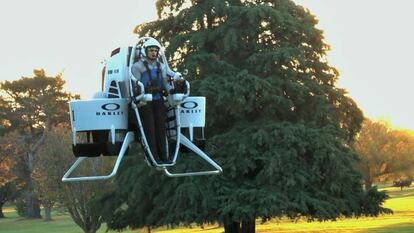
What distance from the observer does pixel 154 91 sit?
967 centimetres

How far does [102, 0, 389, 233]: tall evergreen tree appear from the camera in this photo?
931 inches

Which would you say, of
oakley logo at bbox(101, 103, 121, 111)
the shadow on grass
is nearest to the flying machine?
oakley logo at bbox(101, 103, 121, 111)

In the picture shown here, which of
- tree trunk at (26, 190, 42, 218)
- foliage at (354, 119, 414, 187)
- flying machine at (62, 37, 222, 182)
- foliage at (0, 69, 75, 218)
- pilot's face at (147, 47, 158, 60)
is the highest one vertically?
foliage at (0, 69, 75, 218)

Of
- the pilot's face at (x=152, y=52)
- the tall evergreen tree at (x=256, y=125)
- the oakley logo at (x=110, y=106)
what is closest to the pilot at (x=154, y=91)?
the pilot's face at (x=152, y=52)

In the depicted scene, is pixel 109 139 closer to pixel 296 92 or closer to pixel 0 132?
pixel 296 92

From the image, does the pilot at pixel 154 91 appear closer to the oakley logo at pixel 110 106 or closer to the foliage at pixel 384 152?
the oakley logo at pixel 110 106

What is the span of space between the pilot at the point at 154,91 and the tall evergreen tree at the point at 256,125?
1333 centimetres

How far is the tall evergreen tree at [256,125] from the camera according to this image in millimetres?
23641

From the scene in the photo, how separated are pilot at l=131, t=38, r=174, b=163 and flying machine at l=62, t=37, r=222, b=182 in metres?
0.09

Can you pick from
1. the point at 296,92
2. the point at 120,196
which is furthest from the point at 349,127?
the point at 120,196

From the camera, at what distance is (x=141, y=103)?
9.34 m

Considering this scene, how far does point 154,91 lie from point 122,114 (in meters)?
0.74

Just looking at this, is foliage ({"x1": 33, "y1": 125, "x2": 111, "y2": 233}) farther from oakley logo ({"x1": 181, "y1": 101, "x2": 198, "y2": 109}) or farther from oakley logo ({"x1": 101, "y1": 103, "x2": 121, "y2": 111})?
oakley logo ({"x1": 101, "y1": 103, "x2": 121, "y2": 111})


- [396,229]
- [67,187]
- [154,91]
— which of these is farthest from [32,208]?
[154,91]
